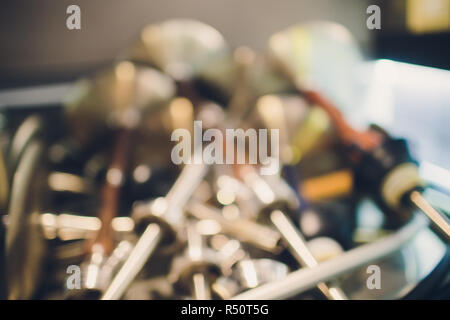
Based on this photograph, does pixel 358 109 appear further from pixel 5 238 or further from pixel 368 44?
pixel 5 238

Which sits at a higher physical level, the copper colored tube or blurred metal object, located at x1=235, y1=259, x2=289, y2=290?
the copper colored tube

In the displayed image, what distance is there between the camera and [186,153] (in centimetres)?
66

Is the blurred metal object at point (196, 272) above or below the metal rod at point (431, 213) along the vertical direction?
below

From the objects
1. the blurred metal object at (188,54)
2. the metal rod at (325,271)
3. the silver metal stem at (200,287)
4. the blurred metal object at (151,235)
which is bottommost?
the silver metal stem at (200,287)

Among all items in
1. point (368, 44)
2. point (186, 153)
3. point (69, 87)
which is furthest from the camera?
point (69, 87)

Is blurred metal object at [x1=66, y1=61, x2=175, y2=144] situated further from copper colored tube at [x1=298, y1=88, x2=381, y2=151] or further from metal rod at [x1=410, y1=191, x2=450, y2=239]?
metal rod at [x1=410, y1=191, x2=450, y2=239]

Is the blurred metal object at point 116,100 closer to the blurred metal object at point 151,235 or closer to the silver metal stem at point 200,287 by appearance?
the blurred metal object at point 151,235

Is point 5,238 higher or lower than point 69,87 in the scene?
lower

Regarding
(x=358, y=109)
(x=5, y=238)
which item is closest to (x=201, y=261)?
(x=5, y=238)

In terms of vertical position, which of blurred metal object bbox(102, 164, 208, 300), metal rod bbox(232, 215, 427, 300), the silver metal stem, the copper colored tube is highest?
the copper colored tube

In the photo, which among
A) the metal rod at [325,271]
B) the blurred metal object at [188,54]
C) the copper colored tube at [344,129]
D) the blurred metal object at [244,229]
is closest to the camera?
the metal rod at [325,271]

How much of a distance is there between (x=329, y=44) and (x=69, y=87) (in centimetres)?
64

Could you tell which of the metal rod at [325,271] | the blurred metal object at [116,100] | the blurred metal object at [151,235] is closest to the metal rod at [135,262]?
the blurred metal object at [151,235]

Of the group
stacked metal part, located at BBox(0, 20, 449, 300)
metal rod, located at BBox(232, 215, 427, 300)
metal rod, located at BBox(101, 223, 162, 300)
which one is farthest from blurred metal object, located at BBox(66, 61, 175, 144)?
metal rod, located at BBox(232, 215, 427, 300)
